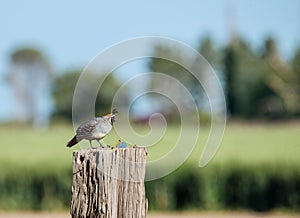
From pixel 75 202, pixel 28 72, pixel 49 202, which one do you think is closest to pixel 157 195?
pixel 49 202

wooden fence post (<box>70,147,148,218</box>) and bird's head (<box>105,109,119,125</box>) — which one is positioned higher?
bird's head (<box>105,109,119,125</box>)

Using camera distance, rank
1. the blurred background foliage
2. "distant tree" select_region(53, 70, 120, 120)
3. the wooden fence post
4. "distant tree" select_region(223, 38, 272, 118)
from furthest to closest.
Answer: "distant tree" select_region(223, 38, 272, 118) < "distant tree" select_region(53, 70, 120, 120) < the blurred background foliage < the wooden fence post

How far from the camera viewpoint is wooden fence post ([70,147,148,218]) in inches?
197

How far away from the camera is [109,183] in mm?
5000

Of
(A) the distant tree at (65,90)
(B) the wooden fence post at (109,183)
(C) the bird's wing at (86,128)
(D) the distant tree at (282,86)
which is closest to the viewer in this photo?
(B) the wooden fence post at (109,183)

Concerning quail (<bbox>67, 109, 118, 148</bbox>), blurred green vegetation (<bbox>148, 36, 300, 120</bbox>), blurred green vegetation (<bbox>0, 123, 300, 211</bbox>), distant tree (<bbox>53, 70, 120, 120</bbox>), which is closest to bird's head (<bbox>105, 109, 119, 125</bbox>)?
quail (<bbox>67, 109, 118, 148</bbox>)

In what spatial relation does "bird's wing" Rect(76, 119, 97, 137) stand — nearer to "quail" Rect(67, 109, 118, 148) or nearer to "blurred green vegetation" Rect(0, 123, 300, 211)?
"quail" Rect(67, 109, 118, 148)

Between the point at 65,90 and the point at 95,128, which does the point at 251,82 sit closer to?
the point at 65,90

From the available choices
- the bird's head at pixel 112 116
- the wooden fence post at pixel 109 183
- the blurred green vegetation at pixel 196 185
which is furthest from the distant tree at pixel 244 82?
the wooden fence post at pixel 109 183

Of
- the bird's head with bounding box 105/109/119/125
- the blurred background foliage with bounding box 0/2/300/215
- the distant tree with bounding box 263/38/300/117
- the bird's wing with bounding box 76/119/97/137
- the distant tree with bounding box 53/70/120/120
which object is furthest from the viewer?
the distant tree with bounding box 263/38/300/117

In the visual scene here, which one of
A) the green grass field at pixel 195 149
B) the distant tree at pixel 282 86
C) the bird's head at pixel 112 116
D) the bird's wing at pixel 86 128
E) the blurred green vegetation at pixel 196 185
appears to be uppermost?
the distant tree at pixel 282 86

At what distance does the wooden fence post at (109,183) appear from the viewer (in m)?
5.01

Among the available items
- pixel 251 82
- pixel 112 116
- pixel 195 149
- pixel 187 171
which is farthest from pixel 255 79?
pixel 112 116

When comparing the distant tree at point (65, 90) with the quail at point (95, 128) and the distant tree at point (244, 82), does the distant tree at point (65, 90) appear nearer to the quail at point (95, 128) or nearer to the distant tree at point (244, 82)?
the distant tree at point (244, 82)
